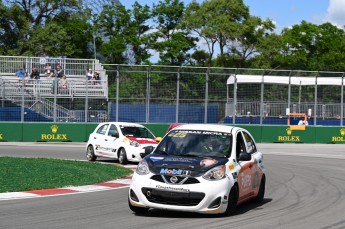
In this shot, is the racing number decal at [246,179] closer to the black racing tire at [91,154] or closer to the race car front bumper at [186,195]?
the race car front bumper at [186,195]

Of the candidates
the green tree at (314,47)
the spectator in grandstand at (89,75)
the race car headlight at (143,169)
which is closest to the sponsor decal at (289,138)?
the spectator in grandstand at (89,75)

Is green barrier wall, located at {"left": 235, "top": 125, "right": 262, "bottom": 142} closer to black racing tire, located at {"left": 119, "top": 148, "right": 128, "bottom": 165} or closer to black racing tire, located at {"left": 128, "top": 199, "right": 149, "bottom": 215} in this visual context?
black racing tire, located at {"left": 119, "top": 148, "right": 128, "bottom": 165}

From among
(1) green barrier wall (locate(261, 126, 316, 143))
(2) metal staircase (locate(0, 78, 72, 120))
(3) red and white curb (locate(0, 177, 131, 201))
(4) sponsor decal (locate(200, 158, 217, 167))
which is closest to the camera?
(4) sponsor decal (locate(200, 158, 217, 167))

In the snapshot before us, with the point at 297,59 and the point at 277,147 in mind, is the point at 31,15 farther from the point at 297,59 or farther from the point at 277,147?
the point at 277,147

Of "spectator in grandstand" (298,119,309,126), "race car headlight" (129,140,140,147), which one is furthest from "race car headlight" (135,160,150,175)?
"spectator in grandstand" (298,119,309,126)

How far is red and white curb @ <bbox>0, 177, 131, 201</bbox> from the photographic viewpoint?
1374 centimetres

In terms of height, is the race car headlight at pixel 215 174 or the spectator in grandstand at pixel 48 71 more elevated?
the spectator in grandstand at pixel 48 71

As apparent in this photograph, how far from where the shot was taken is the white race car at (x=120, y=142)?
2300cm

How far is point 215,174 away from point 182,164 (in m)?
0.53

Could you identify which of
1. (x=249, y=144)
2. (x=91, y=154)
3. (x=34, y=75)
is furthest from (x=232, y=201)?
(x=34, y=75)

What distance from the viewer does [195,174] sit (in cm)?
1074

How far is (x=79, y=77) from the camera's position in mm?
41188

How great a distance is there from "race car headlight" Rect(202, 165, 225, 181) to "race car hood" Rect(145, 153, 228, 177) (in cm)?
6

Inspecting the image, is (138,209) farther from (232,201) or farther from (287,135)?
(287,135)
